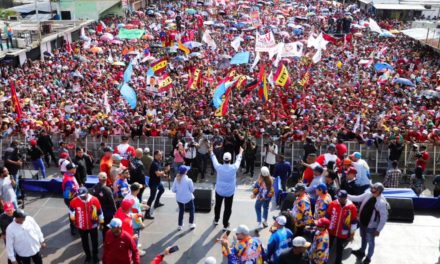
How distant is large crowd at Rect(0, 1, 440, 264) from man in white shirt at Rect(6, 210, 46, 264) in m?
0.02

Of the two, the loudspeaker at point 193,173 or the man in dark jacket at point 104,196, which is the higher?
the man in dark jacket at point 104,196

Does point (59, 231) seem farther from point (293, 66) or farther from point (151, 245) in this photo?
point (293, 66)

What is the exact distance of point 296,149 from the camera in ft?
42.6

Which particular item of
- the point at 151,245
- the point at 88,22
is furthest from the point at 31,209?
the point at 88,22

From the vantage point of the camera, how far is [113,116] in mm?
15602

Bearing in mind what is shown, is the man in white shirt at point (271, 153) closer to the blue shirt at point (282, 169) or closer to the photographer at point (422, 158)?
the blue shirt at point (282, 169)

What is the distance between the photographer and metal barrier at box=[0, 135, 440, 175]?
12.7 m

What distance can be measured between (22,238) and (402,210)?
22.6 ft

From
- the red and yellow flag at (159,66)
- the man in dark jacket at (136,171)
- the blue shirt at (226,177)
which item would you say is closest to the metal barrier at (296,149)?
the man in dark jacket at (136,171)

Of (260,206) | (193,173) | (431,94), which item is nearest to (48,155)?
(193,173)

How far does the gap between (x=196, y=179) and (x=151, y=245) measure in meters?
3.87

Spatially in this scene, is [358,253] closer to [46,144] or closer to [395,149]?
[395,149]

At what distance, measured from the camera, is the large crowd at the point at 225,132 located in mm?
6887

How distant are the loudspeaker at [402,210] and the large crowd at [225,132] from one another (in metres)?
0.63
